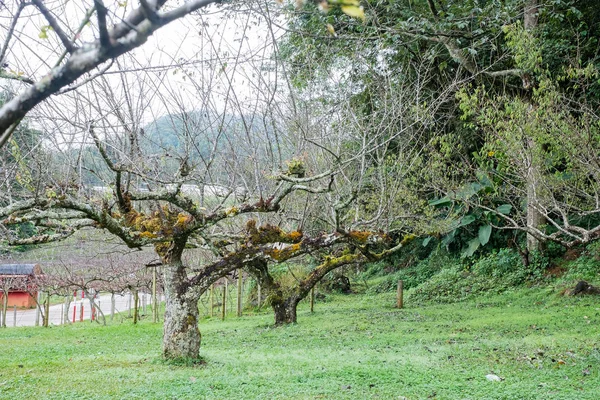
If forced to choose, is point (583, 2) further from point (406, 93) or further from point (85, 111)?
point (85, 111)

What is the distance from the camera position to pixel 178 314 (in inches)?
293

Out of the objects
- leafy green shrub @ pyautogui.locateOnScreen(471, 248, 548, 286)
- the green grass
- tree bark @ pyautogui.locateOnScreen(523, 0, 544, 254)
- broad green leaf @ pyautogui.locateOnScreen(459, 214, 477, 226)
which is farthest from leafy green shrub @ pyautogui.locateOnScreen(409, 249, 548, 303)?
the green grass

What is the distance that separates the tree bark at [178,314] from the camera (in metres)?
7.38

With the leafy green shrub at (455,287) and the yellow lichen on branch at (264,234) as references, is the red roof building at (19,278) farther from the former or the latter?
the yellow lichen on branch at (264,234)

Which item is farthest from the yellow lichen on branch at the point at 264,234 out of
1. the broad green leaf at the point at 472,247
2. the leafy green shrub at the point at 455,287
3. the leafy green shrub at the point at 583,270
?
the broad green leaf at the point at 472,247

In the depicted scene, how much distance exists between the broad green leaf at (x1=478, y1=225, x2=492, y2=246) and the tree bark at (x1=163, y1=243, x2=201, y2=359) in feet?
35.4

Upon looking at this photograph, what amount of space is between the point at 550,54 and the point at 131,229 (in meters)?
10.5

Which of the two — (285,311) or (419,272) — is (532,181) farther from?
(419,272)

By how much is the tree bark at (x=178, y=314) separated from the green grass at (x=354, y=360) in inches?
10.3

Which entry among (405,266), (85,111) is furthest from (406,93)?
(405,266)

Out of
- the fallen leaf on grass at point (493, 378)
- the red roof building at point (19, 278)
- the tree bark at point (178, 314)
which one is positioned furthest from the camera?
the red roof building at point (19, 278)

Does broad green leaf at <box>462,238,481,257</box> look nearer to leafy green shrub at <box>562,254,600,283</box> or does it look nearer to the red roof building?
leafy green shrub at <box>562,254,600,283</box>

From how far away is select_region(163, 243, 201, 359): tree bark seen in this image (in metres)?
7.38

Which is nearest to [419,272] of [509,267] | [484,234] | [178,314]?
[484,234]
